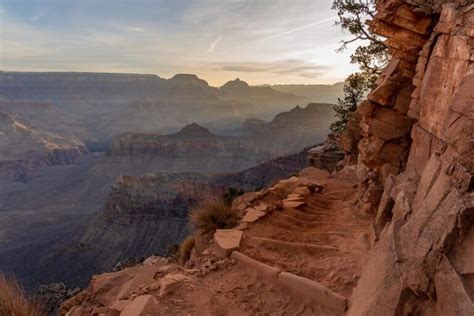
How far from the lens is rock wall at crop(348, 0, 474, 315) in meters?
3.62

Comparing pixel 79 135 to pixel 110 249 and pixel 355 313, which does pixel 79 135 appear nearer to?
pixel 110 249

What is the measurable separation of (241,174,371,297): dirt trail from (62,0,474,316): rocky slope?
3 centimetres

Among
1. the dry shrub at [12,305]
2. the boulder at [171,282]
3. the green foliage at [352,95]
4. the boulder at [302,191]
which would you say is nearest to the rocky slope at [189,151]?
the green foliage at [352,95]

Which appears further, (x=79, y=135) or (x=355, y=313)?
(x=79, y=135)

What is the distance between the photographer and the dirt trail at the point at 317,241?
6211 millimetres

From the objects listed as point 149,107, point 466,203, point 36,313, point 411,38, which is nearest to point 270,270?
point 466,203

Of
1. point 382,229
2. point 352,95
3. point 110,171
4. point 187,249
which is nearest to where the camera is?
point 382,229

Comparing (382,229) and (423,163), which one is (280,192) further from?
(423,163)

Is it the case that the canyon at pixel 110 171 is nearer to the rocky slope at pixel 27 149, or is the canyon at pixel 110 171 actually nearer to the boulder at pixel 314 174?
the rocky slope at pixel 27 149

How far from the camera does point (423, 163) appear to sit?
Answer: 6.79 metres

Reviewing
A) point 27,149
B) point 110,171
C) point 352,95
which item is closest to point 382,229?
point 352,95

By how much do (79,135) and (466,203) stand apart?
173331mm

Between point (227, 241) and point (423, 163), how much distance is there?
393 centimetres

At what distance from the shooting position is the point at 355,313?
443 centimetres
